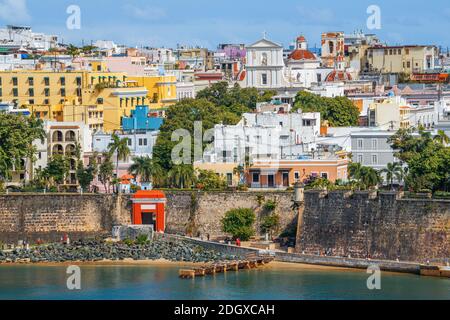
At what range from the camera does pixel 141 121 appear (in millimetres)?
80750

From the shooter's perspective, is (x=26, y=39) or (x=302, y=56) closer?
(x=302, y=56)

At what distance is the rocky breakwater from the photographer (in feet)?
209

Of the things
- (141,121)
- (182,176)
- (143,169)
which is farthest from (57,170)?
(141,121)

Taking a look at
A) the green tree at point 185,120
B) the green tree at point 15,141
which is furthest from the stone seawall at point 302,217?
the green tree at point 185,120

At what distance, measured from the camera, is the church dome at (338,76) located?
10556cm

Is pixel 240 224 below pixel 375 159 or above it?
below

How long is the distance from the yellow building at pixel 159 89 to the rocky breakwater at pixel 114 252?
75.9ft

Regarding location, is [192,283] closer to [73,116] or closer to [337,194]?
[337,194]

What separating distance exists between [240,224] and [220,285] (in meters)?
6.83

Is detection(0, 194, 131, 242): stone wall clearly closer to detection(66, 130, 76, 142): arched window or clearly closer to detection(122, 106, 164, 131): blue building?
detection(66, 130, 76, 142): arched window

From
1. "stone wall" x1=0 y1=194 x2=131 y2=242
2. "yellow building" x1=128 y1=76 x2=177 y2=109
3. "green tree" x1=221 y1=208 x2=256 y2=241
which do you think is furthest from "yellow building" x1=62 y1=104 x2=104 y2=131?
"green tree" x1=221 y1=208 x2=256 y2=241

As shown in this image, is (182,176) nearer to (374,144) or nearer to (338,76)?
(374,144)

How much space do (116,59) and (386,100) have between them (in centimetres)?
1548

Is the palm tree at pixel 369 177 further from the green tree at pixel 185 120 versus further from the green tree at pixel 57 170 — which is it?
the green tree at pixel 57 170
